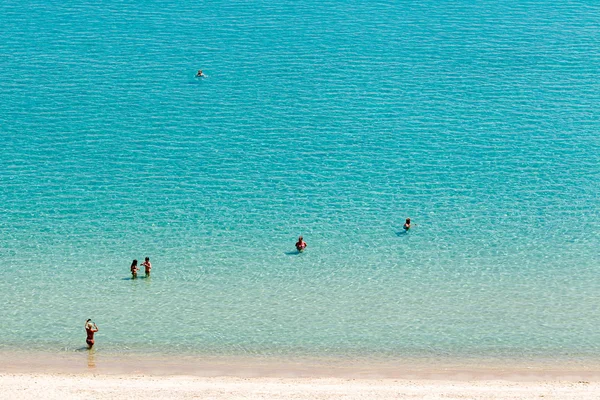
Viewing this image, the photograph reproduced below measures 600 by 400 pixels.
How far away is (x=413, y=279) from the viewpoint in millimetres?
41844

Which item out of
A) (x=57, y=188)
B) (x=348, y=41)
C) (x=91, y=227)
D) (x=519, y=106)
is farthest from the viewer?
(x=348, y=41)

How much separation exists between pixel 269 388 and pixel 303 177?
17508 mm

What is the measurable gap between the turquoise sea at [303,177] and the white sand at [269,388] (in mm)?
2399

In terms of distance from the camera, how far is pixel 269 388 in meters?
33.7

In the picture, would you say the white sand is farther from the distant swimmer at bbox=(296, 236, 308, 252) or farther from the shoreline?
the distant swimmer at bbox=(296, 236, 308, 252)

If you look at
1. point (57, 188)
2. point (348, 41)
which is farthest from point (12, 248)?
point (348, 41)

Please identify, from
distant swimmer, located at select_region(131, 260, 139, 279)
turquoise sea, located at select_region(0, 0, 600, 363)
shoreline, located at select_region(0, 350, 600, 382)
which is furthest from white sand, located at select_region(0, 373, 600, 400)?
distant swimmer, located at select_region(131, 260, 139, 279)

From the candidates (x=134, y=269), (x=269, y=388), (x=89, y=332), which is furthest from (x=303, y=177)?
(x=269, y=388)

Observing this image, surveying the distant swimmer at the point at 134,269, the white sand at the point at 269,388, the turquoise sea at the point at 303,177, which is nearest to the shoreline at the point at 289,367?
the white sand at the point at 269,388

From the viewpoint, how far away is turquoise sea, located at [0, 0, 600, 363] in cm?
3900

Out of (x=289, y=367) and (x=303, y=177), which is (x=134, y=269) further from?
(x=303, y=177)

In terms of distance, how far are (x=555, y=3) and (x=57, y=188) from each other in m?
36.6

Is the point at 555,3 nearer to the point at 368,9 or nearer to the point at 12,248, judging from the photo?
the point at 368,9

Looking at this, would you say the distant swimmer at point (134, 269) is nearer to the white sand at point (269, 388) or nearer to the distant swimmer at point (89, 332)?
the distant swimmer at point (89, 332)
